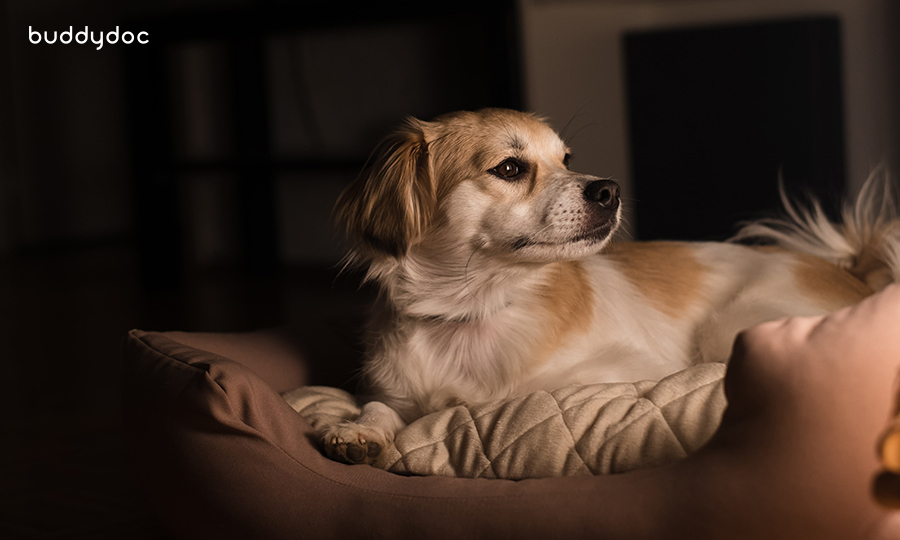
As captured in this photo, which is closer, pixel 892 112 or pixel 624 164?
pixel 892 112

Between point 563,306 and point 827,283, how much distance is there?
2.25 ft

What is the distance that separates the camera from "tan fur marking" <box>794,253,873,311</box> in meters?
2.07

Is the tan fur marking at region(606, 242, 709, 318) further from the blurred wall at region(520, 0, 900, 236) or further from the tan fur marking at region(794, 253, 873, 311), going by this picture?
the blurred wall at region(520, 0, 900, 236)

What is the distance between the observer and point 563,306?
1.89 metres

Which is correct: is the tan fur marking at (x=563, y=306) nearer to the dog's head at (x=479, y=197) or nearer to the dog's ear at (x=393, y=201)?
the dog's head at (x=479, y=197)

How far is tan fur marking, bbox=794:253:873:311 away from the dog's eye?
76 cm

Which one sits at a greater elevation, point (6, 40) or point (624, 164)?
point (6, 40)

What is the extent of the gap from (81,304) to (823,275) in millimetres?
3965

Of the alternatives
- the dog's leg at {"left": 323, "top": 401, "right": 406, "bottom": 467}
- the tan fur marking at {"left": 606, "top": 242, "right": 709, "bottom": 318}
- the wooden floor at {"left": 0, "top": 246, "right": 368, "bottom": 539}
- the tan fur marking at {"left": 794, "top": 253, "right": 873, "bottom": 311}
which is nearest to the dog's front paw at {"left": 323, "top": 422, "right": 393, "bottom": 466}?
the dog's leg at {"left": 323, "top": 401, "right": 406, "bottom": 467}

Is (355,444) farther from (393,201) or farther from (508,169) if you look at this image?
(508,169)

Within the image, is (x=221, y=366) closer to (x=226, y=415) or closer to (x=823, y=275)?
(x=226, y=415)

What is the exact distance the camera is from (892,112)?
3.75 m

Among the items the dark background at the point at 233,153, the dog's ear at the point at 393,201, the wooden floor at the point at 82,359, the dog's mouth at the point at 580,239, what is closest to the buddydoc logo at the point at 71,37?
the dark background at the point at 233,153

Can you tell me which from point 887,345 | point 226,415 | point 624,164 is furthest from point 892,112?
point 226,415
